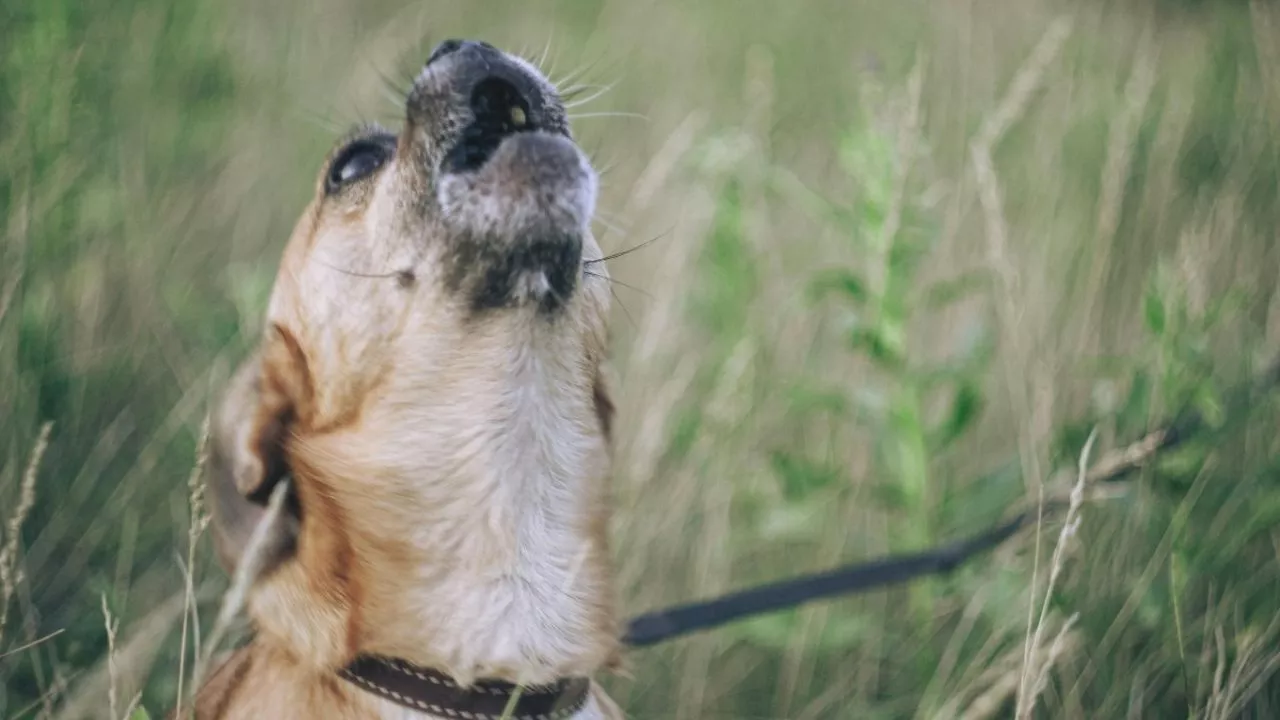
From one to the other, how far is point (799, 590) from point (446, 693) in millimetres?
806

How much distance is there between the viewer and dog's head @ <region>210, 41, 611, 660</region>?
1.89 metres

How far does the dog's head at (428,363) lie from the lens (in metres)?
1.89

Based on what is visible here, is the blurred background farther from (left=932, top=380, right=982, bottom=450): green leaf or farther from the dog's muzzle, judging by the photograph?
the dog's muzzle

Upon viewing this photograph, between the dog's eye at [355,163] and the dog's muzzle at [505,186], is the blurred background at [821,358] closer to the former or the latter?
the dog's eye at [355,163]

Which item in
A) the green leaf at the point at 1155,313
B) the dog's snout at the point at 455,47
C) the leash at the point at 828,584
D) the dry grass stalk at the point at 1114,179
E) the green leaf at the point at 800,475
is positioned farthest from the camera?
the dry grass stalk at the point at 1114,179

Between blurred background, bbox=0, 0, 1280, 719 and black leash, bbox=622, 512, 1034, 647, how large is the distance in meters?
0.17

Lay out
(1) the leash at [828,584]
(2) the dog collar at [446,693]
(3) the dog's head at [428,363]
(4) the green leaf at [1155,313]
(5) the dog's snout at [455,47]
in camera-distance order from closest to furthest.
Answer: (2) the dog collar at [446,693], (3) the dog's head at [428,363], (5) the dog's snout at [455,47], (1) the leash at [828,584], (4) the green leaf at [1155,313]

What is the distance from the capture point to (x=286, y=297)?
2.17 m

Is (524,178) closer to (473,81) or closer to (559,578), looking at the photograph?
(473,81)

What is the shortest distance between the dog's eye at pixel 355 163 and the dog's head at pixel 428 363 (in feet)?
0.51

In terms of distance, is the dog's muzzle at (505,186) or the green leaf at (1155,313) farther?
the green leaf at (1155,313)

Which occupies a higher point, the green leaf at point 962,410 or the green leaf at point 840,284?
the green leaf at point 840,284

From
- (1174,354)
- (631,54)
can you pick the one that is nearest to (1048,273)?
(1174,354)

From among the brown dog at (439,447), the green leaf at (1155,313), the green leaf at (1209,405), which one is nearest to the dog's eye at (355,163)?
the brown dog at (439,447)
